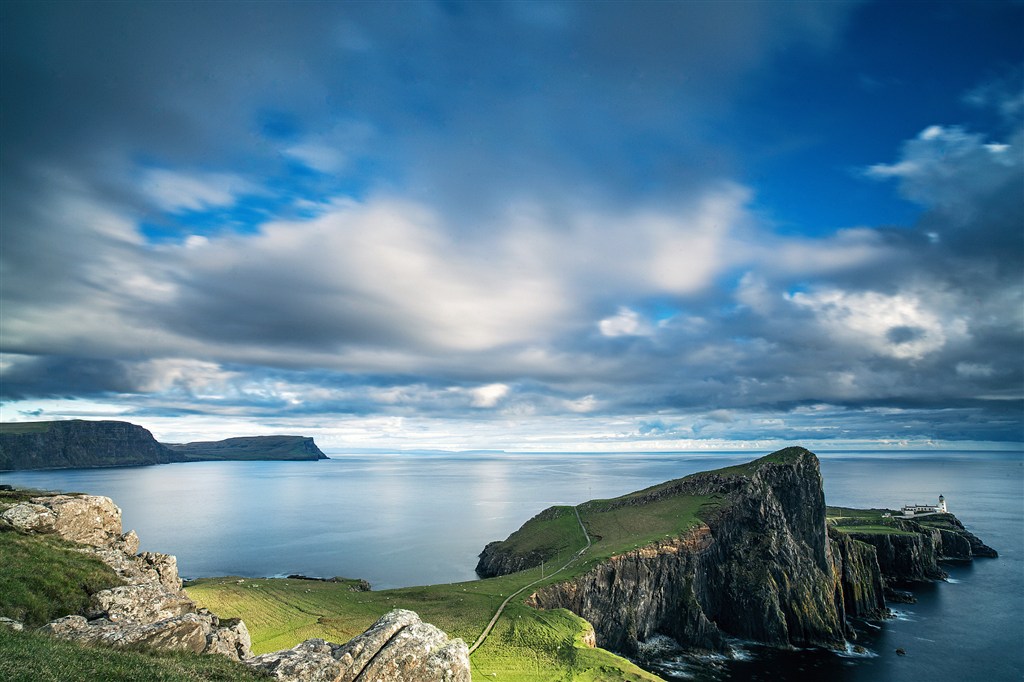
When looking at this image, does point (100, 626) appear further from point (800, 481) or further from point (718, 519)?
point (800, 481)

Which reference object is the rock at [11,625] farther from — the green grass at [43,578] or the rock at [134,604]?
the rock at [134,604]

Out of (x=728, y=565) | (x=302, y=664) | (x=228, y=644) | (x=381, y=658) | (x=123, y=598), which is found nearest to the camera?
(x=228, y=644)

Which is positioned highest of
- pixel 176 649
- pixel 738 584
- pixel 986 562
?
pixel 176 649

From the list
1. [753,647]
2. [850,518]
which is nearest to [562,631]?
[753,647]

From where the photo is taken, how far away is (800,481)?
109 meters

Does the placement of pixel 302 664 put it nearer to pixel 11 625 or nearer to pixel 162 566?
pixel 11 625

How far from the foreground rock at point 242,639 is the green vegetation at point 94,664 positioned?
159 centimetres

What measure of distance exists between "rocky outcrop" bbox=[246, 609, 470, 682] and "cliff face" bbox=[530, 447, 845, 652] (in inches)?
2057

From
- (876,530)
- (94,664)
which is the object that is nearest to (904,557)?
(876,530)

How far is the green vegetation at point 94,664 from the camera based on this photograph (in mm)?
14570

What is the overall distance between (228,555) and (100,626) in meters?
135

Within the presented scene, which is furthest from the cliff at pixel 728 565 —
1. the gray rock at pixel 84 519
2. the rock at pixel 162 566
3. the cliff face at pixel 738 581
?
the gray rock at pixel 84 519

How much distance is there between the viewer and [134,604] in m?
26.7

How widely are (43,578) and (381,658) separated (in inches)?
768
